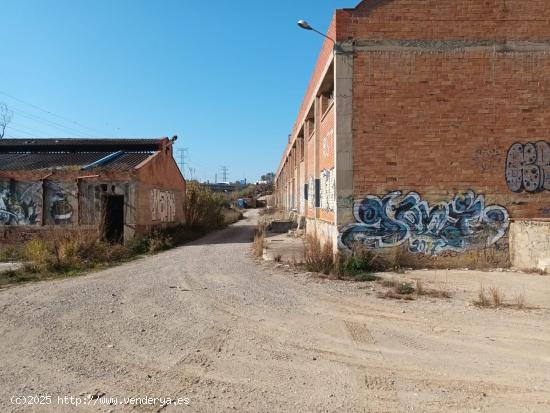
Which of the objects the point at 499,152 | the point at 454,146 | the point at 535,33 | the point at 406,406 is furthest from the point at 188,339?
the point at 535,33

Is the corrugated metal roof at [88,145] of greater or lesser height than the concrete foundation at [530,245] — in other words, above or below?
above

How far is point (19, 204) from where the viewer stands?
1956 centimetres

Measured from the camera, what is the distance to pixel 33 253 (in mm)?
13984

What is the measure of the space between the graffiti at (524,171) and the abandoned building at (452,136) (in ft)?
0.09

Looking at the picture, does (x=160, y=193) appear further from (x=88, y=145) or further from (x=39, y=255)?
(x=39, y=255)

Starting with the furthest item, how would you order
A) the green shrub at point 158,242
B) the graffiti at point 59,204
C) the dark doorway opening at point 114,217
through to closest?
the dark doorway opening at point 114,217, the graffiti at point 59,204, the green shrub at point 158,242

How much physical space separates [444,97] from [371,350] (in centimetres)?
842

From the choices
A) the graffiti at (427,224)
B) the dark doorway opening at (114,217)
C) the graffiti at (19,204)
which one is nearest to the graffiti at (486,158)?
the graffiti at (427,224)

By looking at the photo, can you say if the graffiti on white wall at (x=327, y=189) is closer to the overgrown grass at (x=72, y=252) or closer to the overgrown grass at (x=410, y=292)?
the overgrown grass at (x=410, y=292)

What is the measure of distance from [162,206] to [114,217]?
11.0 feet

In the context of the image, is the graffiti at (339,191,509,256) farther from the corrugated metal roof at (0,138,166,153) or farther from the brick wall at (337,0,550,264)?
the corrugated metal roof at (0,138,166,153)

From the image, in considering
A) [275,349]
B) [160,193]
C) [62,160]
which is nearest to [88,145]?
[62,160]

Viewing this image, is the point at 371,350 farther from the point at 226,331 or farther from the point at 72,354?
the point at 72,354

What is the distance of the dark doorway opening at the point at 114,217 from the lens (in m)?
Answer: 19.4
